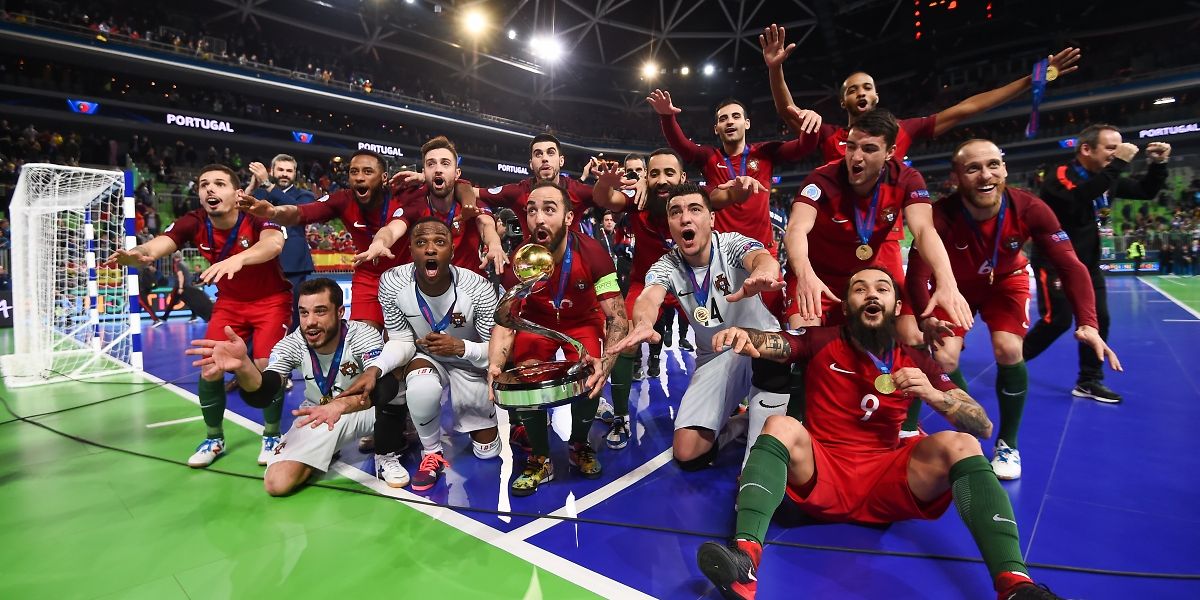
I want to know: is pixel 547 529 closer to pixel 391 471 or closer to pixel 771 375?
pixel 391 471

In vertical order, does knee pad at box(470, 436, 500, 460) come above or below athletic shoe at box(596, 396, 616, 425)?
below

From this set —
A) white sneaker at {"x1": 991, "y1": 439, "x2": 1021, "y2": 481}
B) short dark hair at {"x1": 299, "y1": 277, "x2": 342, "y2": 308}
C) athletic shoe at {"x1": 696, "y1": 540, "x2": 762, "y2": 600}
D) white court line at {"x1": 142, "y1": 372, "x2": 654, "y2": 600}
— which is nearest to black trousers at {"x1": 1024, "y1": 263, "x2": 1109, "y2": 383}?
white sneaker at {"x1": 991, "y1": 439, "x2": 1021, "y2": 481}

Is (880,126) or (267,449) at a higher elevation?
(880,126)

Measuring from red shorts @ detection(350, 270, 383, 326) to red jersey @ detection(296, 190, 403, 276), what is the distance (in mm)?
73

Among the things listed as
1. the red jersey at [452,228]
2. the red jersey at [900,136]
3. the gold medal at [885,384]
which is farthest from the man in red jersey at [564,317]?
the red jersey at [900,136]

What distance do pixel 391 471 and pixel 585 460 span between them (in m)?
1.33

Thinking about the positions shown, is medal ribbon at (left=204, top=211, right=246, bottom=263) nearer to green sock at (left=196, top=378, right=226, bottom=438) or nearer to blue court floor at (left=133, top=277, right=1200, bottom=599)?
green sock at (left=196, top=378, right=226, bottom=438)

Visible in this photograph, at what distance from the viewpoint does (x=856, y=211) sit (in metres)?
3.53

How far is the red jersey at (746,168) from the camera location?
505 cm

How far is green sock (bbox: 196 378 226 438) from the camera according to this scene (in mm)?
4043

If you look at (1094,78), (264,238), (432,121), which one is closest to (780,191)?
(1094,78)

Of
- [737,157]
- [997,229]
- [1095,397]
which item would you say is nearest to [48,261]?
[737,157]

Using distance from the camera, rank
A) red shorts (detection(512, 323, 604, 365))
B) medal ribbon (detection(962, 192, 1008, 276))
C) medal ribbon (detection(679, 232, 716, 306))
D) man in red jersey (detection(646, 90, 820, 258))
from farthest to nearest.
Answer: man in red jersey (detection(646, 90, 820, 258)), red shorts (detection(512, 323, 604, 365)), medal ribbon (detection(679, 232, 716, 306)), medal ribbon (detection(962, 192, 1008, 276))

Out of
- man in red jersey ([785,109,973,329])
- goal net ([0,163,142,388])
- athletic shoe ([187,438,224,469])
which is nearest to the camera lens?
man in red jersey ([785,109,973,329])
